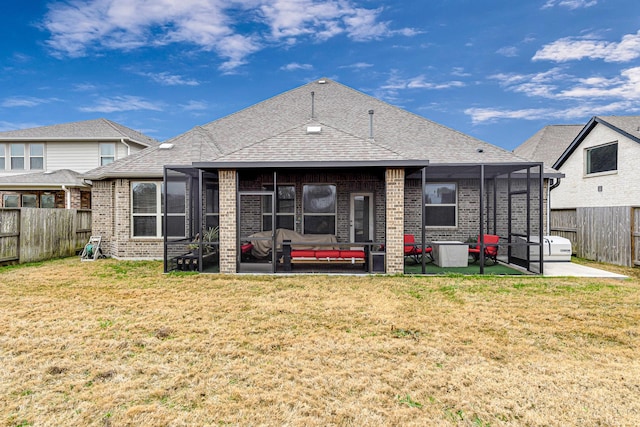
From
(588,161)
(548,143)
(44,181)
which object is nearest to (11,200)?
(44,181)

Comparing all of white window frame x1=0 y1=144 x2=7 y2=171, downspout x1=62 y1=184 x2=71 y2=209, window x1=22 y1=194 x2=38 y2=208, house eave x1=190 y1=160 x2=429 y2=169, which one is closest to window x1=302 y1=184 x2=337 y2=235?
house eave x1=190 y1=160 x2=429 y2=169

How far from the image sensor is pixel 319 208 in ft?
40.2

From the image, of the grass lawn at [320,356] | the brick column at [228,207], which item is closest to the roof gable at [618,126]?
the grass lawn at [320,356]

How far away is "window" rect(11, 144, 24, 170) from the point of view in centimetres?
2047

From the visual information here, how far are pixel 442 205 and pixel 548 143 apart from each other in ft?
47.1

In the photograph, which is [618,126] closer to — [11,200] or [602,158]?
[602,158]

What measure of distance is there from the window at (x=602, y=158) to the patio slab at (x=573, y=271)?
6944mm

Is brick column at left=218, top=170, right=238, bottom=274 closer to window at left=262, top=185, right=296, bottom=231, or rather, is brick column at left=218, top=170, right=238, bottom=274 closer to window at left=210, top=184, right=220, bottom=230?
window at left=262, top=185, right=296, bottom=231

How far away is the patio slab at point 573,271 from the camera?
9.19 m

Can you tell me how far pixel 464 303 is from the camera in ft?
21.2

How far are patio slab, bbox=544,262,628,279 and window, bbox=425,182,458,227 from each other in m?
3.30

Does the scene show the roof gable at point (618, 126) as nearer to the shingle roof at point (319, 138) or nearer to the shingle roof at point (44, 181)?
the shingle roof at point (319, 138)

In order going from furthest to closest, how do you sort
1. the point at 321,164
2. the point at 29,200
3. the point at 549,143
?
1. the point at 549,143
2. the point at 29,200
3. the point at 321,164

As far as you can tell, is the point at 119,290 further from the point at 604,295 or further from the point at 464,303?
the point at 604,295
